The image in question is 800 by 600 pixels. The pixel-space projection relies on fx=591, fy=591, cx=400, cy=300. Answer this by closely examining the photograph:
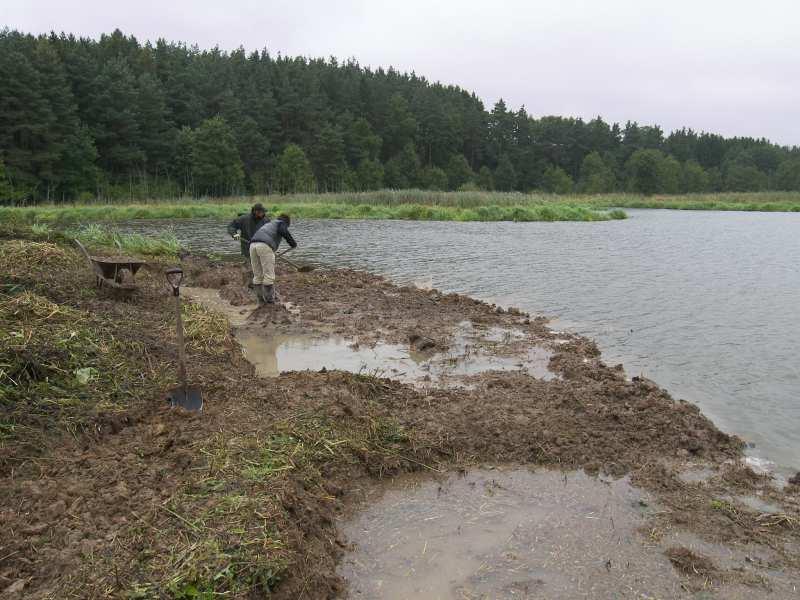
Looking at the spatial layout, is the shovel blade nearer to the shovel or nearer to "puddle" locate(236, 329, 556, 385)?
the shovel

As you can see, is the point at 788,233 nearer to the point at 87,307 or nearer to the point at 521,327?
the point at 521,327

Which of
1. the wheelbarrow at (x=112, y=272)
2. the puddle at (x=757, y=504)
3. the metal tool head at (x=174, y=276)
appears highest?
the metal tool head at (x=174, y=276)

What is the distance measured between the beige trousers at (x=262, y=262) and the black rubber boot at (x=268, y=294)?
0.14 m

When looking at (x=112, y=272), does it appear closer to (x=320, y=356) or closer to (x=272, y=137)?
(x=320, y=356)

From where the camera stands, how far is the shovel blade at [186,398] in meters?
5.38

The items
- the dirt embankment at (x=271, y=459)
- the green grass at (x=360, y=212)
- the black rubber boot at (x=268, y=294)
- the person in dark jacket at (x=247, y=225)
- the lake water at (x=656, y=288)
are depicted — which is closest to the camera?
the dirt embankment at (x=271, y=459)

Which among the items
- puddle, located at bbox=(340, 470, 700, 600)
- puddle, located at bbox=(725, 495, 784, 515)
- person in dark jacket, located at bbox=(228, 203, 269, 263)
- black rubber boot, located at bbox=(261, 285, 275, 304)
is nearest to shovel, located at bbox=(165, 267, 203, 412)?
puddle, located at bbox=(340, 470, 700, 600)

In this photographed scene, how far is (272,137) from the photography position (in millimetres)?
71625

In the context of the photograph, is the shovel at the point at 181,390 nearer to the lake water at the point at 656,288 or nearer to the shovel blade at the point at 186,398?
the shovel blade at the point at 186,398

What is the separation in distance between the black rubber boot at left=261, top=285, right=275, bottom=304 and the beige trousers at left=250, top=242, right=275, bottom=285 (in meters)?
0.14

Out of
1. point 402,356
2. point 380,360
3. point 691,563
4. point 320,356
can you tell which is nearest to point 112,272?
point 320,356

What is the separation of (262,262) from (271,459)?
630 centimetres

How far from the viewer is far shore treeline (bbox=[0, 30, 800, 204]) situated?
159 ft

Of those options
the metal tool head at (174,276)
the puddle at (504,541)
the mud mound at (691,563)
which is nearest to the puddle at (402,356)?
the metal tool head at (174,276)
